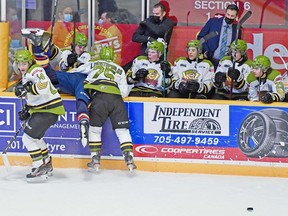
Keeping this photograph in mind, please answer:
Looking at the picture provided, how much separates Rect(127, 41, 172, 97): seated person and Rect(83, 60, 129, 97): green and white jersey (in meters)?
0.44

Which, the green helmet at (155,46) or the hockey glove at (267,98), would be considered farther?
the green helmet at (155,46)

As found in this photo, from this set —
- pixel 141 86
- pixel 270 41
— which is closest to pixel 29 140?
pixel 141 86

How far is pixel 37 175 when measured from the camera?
8.77 metres

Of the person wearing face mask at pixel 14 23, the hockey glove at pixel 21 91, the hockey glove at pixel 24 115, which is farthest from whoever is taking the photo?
the person wearing face mask at pixel 14 23

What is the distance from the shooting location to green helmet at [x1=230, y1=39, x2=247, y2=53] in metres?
9.45

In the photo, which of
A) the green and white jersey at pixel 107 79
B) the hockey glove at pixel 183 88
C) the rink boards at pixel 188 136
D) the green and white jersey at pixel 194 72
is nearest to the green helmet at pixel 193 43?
the green and white jersey at pixel 194 72

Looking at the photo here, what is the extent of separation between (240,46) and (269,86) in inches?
21.3

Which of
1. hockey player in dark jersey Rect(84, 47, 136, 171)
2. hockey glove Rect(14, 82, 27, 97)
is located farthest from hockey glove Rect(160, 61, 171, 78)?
hockey glove Rect(14, 82, 27, 97)

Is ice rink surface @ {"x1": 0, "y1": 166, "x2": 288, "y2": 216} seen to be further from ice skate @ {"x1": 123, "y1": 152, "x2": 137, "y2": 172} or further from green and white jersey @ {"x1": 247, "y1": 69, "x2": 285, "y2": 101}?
green and white jersey @ {"x1": 247, "y1": 69, "x2": 285, "y2": 101}

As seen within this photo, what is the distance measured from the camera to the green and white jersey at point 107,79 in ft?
29.7

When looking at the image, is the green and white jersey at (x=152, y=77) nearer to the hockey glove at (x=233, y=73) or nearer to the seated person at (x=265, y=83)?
the hockey glove at (x=233, y=73)

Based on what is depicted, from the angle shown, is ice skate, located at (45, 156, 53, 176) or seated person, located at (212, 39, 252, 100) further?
seated person, located at (212, 39, 252, 100)

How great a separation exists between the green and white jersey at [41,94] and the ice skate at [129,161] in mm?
655

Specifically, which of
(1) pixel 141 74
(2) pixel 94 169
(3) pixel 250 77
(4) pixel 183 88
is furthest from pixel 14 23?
(3) pixel 250 77
